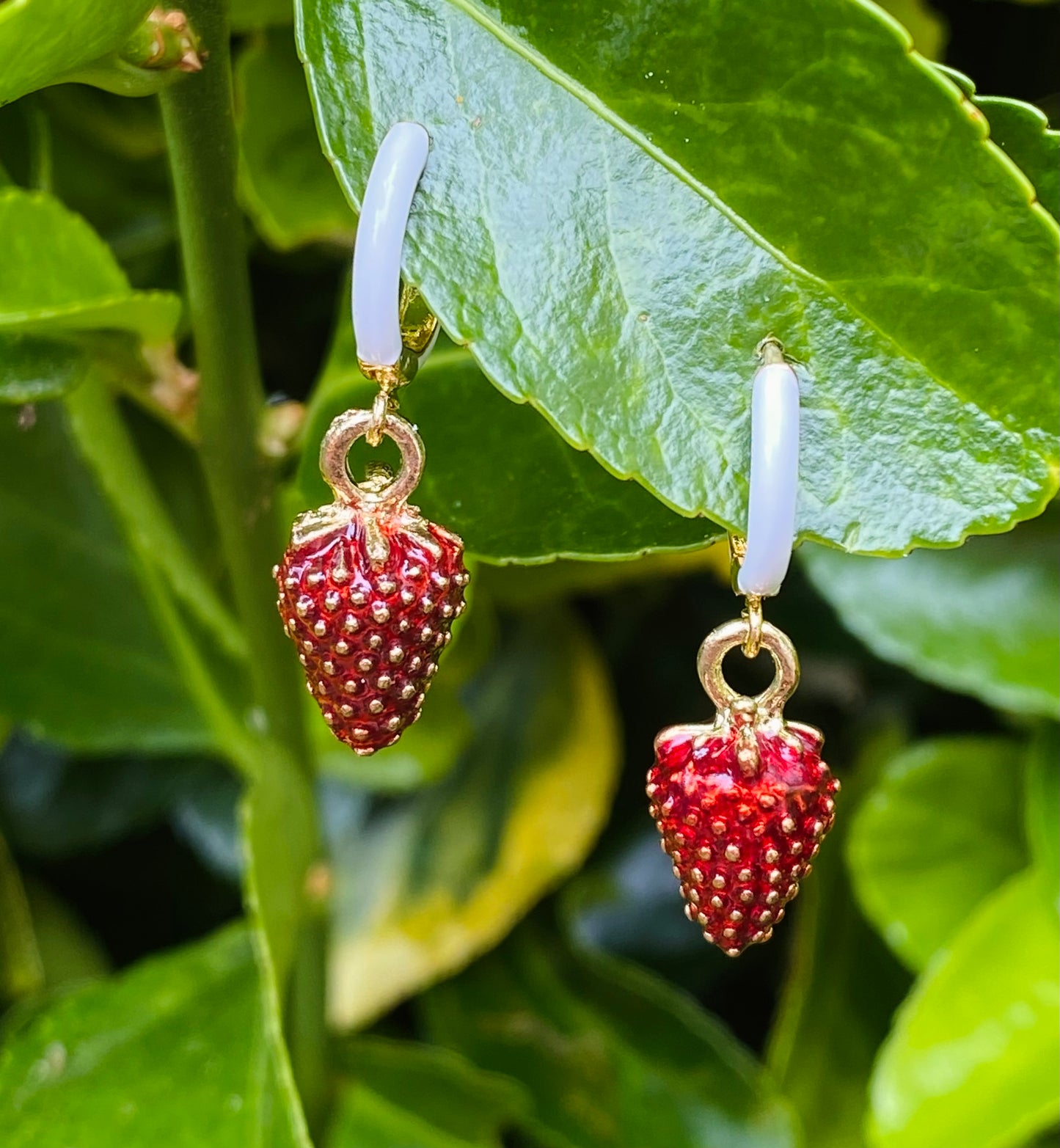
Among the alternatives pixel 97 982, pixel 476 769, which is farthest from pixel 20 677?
pixel 476 769

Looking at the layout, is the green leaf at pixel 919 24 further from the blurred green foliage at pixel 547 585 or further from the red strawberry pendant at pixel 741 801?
the red strawberry pendant at pixel 741 801

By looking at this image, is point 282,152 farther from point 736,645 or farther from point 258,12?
point 736,645

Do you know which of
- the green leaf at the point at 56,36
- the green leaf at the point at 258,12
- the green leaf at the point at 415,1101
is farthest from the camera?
the green leaf at the point at 415,1101

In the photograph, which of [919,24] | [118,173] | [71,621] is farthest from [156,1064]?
[919,24]

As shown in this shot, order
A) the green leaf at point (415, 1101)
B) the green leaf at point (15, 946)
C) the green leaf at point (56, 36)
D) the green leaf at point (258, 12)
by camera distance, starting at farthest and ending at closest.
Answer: the green leaf at point (15, 946) < the green leaf at point (415, 1101) < the green leaf at point (258, 12) < the green leaf at point (56, 36)

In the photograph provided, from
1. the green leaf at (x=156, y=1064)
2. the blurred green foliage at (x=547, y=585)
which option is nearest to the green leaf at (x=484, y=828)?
the blurred green foliage at (x=547, y=585)

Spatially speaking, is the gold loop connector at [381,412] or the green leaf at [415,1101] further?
the green leaf at [415,1101]
